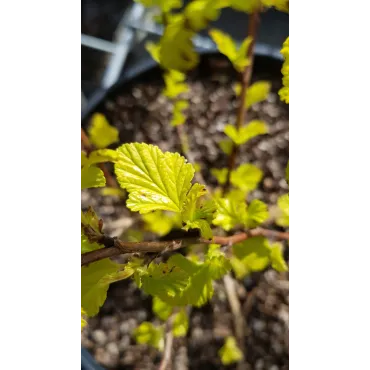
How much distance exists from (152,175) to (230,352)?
1.61ft

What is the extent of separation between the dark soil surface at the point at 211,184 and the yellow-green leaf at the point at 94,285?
1.26 feet

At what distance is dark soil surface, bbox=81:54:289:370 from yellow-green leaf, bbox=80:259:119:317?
383mm

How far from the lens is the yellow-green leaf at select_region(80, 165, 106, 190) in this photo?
554 millimetres

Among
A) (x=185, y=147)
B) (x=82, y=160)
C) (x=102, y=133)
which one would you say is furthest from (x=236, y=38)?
(x=82, y=160)

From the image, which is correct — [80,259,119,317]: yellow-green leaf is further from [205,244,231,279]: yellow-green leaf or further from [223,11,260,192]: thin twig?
[223,11,260,192]: thin twig

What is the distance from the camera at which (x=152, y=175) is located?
0.50m

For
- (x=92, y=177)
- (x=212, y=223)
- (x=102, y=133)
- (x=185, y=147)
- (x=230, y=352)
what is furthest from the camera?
(x=185, y=147)

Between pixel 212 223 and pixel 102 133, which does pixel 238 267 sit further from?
pixel 102 133

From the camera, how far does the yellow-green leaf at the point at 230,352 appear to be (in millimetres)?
865

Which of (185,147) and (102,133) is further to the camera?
(185,147)

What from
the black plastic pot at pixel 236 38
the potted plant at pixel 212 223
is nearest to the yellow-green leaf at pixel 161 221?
the potted plant at pixel 212 223

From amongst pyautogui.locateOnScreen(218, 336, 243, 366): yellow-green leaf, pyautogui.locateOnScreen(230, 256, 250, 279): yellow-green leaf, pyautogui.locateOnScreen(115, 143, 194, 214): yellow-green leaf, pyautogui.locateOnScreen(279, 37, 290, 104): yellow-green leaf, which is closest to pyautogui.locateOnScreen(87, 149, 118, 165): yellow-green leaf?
pyautogui.locateOnScreen(115, 143, 194, 214): yellow-green leaf

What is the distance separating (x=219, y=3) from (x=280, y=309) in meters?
0.55
